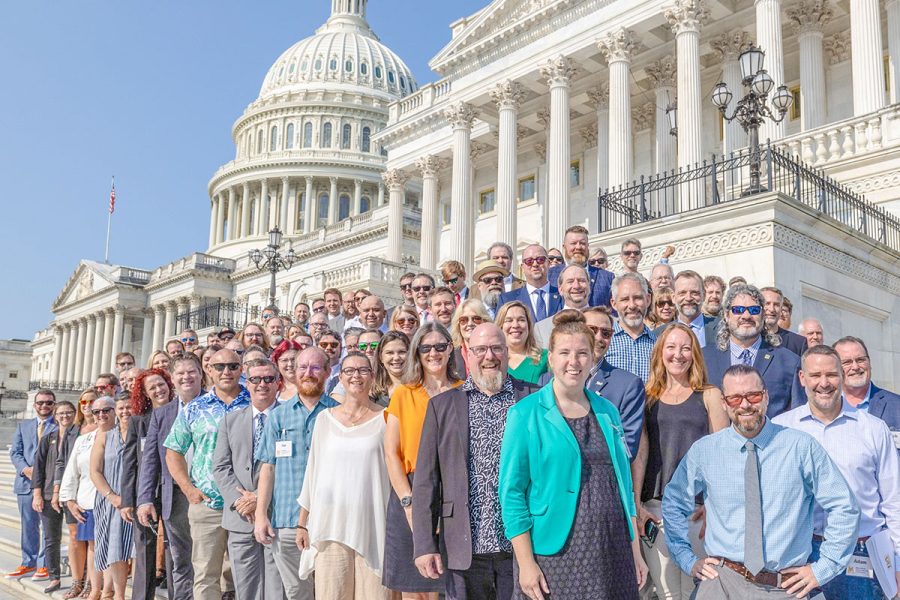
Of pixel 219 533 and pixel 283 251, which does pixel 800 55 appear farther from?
pixel 283 251

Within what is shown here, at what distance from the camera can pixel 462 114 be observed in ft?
108

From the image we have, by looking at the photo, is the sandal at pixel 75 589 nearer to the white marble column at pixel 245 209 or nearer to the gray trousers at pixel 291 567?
the gray trousers at pixel 291 567

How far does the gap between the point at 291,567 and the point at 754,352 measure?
390 centimetres

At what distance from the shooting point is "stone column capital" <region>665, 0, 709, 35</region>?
2422 centimetres

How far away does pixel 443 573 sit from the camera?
459 centimetres

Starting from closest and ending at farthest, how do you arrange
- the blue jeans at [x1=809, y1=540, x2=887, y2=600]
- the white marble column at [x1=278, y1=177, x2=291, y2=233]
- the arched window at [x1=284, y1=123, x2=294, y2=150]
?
the blue jeans at [x1=809, y1=540, x2=887, y2=600], the white marble column at [x1=278, y1=177, x2=291, y2=233], the arched window at [x1=284, y1=123, x2=294, y2=150]

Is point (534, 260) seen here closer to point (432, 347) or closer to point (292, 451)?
point (432, 347)

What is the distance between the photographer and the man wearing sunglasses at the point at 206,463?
274 inches

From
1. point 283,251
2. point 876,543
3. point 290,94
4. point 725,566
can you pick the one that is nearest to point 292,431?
point 725,566

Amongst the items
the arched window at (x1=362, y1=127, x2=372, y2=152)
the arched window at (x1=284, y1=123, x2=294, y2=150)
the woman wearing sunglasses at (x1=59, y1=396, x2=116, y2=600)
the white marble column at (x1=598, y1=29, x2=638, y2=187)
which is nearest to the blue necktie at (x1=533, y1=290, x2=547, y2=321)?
the woman wearing sunglasses at (x1=59, y1=396, x2=116, y2=600)

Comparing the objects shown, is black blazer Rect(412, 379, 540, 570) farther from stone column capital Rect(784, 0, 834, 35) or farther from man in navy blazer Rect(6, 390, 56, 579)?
stone column capital Rect(784, 0, 834, 35)

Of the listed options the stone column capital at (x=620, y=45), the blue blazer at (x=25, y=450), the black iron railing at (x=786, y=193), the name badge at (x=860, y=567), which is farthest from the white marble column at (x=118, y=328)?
the name badge at (x=860, y=567)

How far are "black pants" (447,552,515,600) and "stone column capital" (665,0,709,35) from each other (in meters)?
22.8

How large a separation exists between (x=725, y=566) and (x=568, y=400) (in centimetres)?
117
